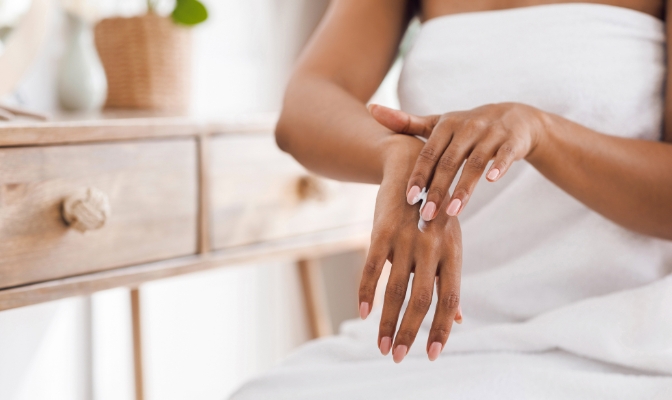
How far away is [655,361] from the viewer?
0.57 metres

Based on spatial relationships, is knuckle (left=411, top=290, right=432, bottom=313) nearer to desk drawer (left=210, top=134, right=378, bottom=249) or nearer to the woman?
the woman

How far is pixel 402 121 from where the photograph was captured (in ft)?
1.94

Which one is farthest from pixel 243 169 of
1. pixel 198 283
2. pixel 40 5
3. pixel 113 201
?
pixel 198 283

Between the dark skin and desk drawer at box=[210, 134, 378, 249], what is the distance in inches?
10.2

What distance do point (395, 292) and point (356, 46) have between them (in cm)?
41

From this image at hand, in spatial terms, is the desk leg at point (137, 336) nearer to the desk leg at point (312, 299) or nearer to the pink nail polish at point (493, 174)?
the desk leg at point (312, 299)

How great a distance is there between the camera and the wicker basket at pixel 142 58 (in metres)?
1.15

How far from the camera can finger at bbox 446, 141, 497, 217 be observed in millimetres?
492

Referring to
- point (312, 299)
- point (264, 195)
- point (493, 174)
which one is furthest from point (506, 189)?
point (312, 299)

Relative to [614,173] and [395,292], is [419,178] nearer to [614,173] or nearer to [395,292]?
[395,292]

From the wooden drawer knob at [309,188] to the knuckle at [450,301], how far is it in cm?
69

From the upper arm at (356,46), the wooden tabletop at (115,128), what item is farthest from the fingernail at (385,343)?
the wooden tabletop at (115,128)

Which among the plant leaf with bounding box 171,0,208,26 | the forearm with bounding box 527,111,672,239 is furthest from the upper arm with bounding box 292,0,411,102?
the plant leaf with bounding box 171,0,208,26

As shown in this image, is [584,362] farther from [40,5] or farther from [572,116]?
[40,5]
